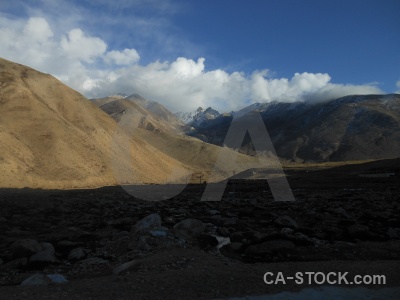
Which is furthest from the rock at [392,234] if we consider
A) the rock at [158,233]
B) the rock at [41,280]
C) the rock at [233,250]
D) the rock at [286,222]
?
the rock at [41,280]

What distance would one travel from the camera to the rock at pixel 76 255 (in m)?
13.4

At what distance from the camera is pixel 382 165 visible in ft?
252

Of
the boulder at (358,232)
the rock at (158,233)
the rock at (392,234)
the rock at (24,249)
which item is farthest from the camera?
the rock at (392,234)

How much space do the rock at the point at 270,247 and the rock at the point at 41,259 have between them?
7.27 metres

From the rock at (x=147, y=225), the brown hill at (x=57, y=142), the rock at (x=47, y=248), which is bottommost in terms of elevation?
the rock at (x=47, y=248)

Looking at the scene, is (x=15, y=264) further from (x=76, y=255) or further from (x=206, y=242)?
(x=206, y=242)

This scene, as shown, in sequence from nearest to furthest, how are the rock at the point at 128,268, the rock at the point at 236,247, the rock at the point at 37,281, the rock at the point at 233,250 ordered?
the rock at the point at 37,281, the rock at the point at 128,268, the rock at the point at 233,250, the rock at the point at 236,247

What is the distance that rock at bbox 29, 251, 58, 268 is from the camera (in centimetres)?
1273

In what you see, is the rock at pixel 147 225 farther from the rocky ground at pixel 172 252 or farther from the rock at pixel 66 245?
the rock at pixel 66 245

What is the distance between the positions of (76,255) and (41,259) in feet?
4.09

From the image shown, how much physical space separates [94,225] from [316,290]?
1464cm

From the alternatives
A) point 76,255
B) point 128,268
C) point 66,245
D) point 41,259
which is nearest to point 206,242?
point 128,268

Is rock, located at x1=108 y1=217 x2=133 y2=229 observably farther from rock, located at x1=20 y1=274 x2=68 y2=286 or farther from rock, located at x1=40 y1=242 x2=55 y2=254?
rock, located at x1=20 y1=274 x2=68 y2=286

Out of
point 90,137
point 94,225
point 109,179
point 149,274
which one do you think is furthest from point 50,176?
point 149,274
